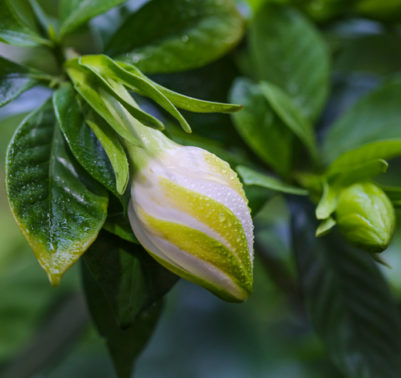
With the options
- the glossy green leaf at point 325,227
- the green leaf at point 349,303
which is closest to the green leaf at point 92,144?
the glossy green leaf at point 325,227

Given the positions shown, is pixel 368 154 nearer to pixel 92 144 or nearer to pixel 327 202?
pixel 327 202

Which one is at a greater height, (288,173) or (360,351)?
(288,173)

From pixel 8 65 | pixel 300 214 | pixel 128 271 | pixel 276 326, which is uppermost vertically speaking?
pixel 8 65

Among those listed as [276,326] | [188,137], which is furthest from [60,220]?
[276,326]

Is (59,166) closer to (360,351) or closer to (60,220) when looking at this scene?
(60,220)

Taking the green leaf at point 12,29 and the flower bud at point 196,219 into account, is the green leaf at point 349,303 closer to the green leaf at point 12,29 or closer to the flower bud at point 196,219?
the flower bud at point 196,219

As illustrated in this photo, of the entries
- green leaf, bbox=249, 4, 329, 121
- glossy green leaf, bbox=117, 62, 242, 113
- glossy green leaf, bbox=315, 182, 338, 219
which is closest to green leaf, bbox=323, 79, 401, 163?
green leaf, bbox=249, 4, 329, 121

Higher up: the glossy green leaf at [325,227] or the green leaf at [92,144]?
the green leaf at [92,144]
